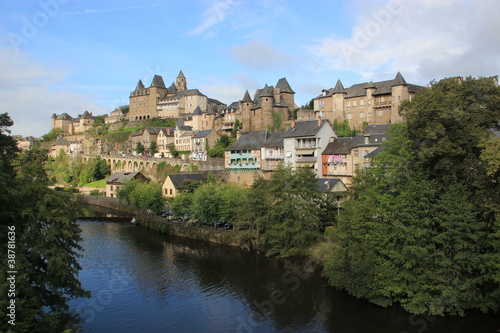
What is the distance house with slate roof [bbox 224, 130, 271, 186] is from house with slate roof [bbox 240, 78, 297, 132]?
621 cm

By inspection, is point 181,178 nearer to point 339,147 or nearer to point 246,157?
point 246,157

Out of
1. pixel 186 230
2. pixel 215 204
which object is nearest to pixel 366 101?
pixel 215 204

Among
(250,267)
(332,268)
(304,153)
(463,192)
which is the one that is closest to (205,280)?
(250,267)

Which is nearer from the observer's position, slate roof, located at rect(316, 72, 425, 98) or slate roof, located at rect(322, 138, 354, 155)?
slate roof, located at rect(322, 138, 354, 155)

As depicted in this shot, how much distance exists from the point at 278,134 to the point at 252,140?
4047mm

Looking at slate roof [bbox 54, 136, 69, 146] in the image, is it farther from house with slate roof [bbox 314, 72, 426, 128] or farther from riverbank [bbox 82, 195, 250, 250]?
house with slate roof [bbox 314, 72, 426, 128]

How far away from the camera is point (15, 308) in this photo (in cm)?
1377

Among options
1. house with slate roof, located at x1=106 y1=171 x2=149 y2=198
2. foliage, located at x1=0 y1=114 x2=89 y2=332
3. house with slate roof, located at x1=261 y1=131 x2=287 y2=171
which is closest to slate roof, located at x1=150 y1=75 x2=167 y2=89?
house with slate roof, located at x1=106 y1=171 x2=149 y2=198

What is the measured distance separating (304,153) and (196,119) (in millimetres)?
38991

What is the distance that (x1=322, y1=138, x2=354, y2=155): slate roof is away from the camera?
4391 centimetres

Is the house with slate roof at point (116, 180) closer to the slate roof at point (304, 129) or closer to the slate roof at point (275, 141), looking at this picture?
the slate roof at point (275, 141)

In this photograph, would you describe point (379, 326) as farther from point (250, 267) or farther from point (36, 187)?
point (36, 187)

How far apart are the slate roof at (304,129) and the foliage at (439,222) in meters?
23.6

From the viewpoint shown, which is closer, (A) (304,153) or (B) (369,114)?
(A) (304,153)
